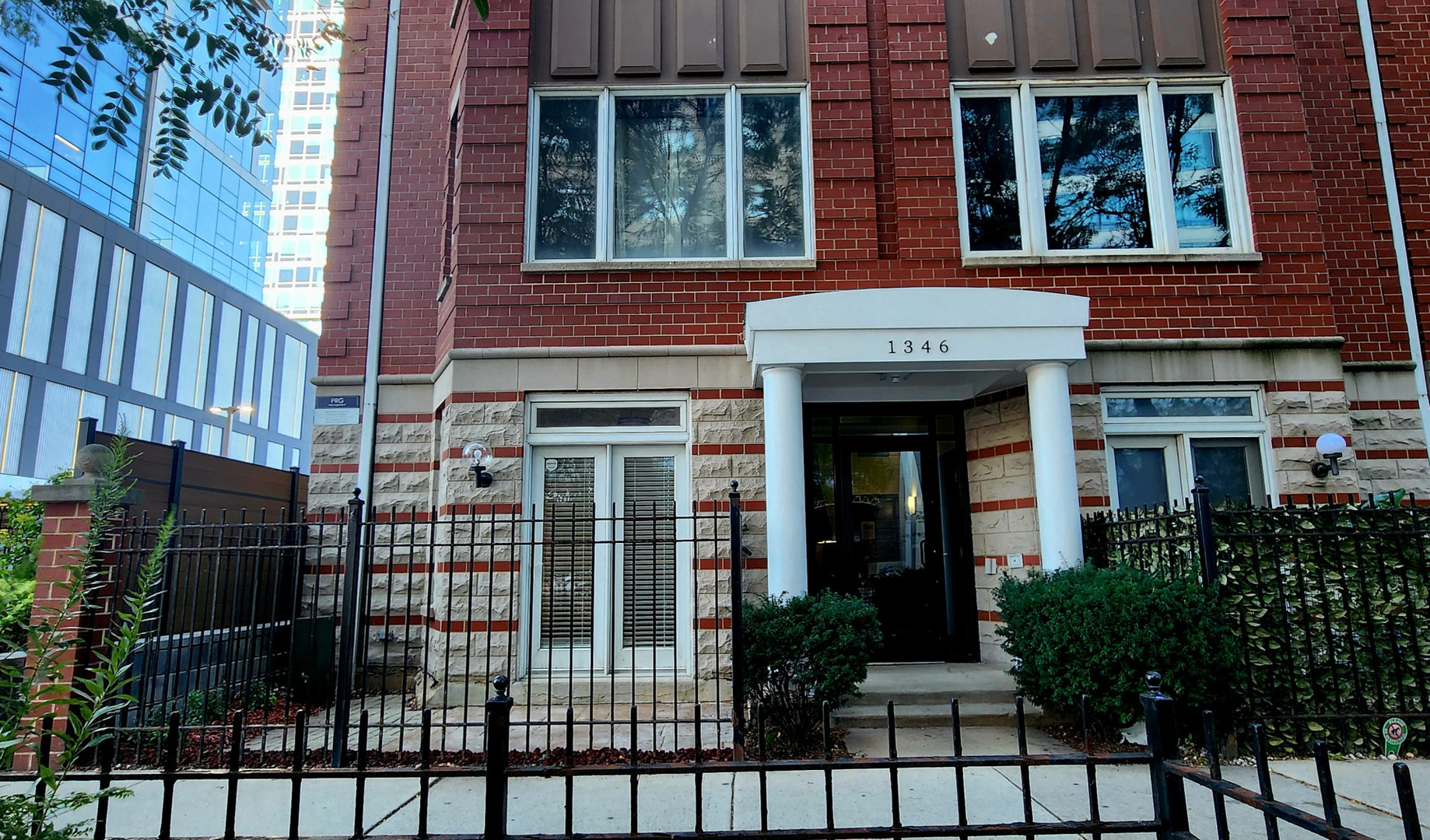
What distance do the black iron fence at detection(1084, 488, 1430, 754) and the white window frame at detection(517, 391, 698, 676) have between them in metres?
4.01

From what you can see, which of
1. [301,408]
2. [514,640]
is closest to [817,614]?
[514,640]

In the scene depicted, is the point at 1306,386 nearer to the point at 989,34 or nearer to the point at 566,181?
the point at 989,34

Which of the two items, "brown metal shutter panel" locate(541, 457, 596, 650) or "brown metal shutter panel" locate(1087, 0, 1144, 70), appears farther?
"brown metal shutter panel" locate(1087, 0, 1144, 70)

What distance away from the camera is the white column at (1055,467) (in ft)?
22.9

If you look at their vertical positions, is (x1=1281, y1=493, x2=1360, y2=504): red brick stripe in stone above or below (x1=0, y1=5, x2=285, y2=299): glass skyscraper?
below

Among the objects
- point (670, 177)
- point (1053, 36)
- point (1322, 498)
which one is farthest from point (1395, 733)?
point (670, 177)

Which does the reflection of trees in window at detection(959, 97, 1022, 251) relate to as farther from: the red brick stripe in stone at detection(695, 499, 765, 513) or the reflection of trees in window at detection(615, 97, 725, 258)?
the red brick stripe in stone at detection(695, 499, 765, 513)

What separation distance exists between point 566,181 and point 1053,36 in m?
5.23

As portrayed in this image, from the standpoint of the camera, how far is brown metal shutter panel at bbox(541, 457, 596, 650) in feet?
24.9

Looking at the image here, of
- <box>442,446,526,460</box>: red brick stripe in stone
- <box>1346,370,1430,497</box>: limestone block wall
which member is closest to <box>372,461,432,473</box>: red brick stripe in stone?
<box>442,446,526,460</box>: red brick stripe in stone

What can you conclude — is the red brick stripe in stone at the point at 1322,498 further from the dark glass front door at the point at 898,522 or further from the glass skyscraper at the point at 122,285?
the glass skyscraper at the point at 122,285

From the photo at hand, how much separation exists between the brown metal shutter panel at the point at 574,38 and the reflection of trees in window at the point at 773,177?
1.65m

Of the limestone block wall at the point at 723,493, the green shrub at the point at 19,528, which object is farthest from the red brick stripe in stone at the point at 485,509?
the green shrub at the point at 19,528

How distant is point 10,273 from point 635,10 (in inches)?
1264
